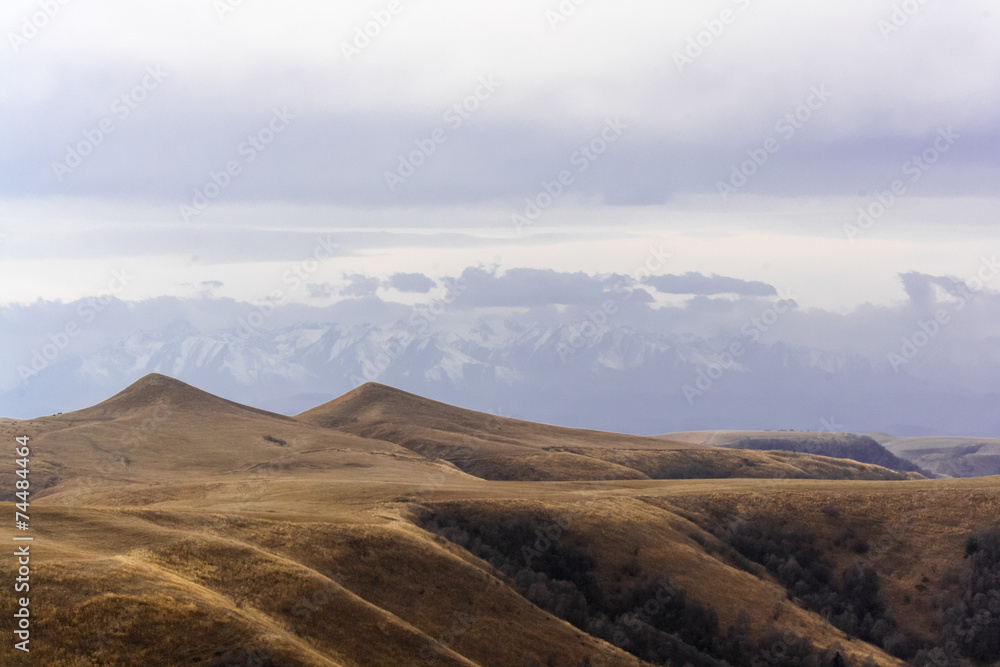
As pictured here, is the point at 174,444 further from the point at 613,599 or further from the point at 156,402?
the point at 613,599

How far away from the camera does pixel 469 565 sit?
4638 cm

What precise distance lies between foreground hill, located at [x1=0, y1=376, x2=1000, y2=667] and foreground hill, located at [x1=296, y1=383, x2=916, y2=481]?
209 inches

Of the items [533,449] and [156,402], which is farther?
[156,402]

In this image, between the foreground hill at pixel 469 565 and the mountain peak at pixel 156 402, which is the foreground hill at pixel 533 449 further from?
the mountain peak at pixel 156 402

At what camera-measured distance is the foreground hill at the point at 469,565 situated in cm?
3166

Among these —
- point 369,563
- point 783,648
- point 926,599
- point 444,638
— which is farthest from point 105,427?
point 926,599

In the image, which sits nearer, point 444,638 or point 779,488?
point 444,638

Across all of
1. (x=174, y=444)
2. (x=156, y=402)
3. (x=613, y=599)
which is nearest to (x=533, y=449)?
(x=174, y=444)

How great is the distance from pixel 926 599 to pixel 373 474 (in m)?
48.0

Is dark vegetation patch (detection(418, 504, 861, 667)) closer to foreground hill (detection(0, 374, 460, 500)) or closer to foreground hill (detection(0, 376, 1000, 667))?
foreground hill (detection(0, 376, 1000, 667))

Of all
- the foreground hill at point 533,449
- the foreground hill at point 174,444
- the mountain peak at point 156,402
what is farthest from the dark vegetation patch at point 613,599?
the mountain peak at point 156,402

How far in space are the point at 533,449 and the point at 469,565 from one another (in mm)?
59532

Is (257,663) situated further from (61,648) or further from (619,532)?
(619,532)

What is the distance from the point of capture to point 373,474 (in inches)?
3100
